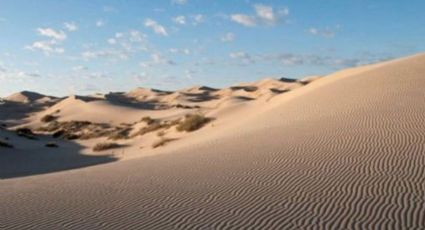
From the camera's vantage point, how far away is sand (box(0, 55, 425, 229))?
8.45m

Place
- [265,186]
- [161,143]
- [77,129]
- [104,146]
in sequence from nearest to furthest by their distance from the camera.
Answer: [265,186], [161,143], [104,146], [77,129]

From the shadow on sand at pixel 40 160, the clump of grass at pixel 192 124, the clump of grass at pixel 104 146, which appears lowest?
the shadow on sand at pixel 40 160

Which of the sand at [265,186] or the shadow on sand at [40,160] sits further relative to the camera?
the shadow on sand at [40,160]

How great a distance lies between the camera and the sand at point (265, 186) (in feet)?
27.7

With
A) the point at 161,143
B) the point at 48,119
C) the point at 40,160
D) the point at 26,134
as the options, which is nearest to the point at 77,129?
the point at 26,134

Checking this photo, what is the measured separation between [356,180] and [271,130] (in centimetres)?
946

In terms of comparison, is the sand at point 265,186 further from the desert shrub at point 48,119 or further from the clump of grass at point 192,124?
the desert shrub at point 48,119

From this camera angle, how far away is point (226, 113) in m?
35.2

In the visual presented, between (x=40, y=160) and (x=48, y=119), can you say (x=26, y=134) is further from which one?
(x=48, y=119)

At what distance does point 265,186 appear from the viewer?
10.9 meters

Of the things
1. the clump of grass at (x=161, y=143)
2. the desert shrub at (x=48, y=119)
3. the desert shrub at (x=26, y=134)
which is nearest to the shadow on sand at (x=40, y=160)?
the clump of grass at (x=161, y=143)

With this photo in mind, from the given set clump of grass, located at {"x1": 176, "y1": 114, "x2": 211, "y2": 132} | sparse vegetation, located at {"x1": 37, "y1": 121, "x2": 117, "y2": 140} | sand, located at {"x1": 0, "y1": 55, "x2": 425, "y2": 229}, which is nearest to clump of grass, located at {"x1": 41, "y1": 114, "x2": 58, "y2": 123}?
sparse vegetation, located at {"x1": 37, "y1": 121, "x2": 117, "y2": 140}

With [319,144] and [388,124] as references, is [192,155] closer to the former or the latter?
[319,144]

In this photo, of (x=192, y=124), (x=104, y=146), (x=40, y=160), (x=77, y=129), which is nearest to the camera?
(x=40, y=160)
